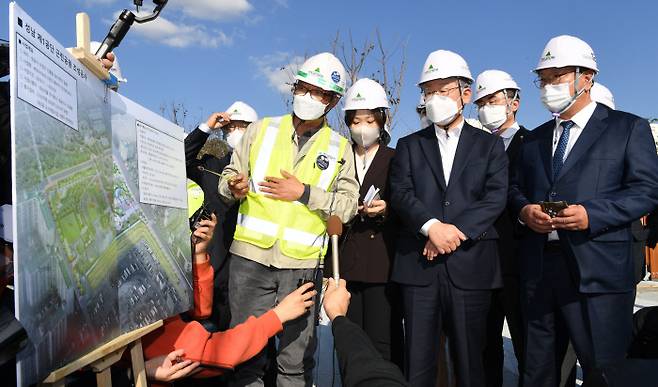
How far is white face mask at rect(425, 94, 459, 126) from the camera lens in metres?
3.38

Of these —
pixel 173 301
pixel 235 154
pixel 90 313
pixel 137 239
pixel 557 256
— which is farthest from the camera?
pixel 235 154

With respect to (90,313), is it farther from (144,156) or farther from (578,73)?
(578,73)

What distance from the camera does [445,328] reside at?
3189 millimetres

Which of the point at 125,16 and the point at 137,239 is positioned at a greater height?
the point at 125,16

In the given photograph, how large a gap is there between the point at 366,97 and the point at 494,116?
5.10 ft

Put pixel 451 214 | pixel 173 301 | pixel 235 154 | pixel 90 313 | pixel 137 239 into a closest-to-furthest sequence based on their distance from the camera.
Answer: pixel 90 313 < pixel 137 239 < pixel 173 301 < pixel 451 214 < pixel 235 154

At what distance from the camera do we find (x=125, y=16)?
2.21m

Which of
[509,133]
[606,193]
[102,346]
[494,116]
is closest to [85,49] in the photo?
[102,346]

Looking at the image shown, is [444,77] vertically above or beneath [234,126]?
above

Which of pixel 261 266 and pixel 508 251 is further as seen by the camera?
pixel 508 251

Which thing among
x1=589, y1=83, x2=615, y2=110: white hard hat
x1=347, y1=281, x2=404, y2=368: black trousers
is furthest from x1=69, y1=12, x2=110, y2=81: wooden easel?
x1=589, y1=83, x2=615, y2=110: white hard hat

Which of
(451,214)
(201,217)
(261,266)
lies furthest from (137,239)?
(451,214)

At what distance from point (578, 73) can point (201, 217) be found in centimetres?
238

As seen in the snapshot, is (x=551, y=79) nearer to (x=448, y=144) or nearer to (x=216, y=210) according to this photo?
(x=448, y=144)
